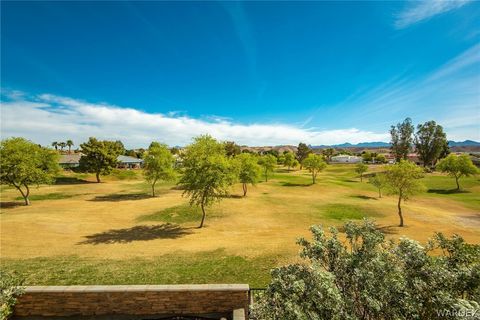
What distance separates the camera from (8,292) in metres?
9.98

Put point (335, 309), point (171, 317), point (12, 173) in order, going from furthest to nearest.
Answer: point (12, 173) < point (171, 317) < point (335, 309)

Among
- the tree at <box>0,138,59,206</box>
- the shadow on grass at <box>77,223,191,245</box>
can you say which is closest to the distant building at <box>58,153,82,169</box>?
the tree at <box>0,138,59,206</box>

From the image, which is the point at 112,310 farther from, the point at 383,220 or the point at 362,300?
the point at 383,220

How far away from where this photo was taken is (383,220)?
116ft

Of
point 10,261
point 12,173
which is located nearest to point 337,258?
point 10,261

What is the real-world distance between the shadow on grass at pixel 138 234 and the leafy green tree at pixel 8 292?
552 inches

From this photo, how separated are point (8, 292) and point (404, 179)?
35425mm

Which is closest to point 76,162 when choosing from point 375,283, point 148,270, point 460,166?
point 148,270

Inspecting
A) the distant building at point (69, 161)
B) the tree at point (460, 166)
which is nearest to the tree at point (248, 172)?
the tree at point (460, 166)

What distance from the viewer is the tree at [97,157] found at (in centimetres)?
6694

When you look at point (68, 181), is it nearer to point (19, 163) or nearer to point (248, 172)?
point (19, 163)

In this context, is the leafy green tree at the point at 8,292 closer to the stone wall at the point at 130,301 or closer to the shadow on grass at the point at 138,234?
the stone wall at the point at 130,301

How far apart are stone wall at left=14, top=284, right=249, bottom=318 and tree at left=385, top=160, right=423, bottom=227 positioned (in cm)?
2808

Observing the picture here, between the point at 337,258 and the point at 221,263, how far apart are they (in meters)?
12.0
